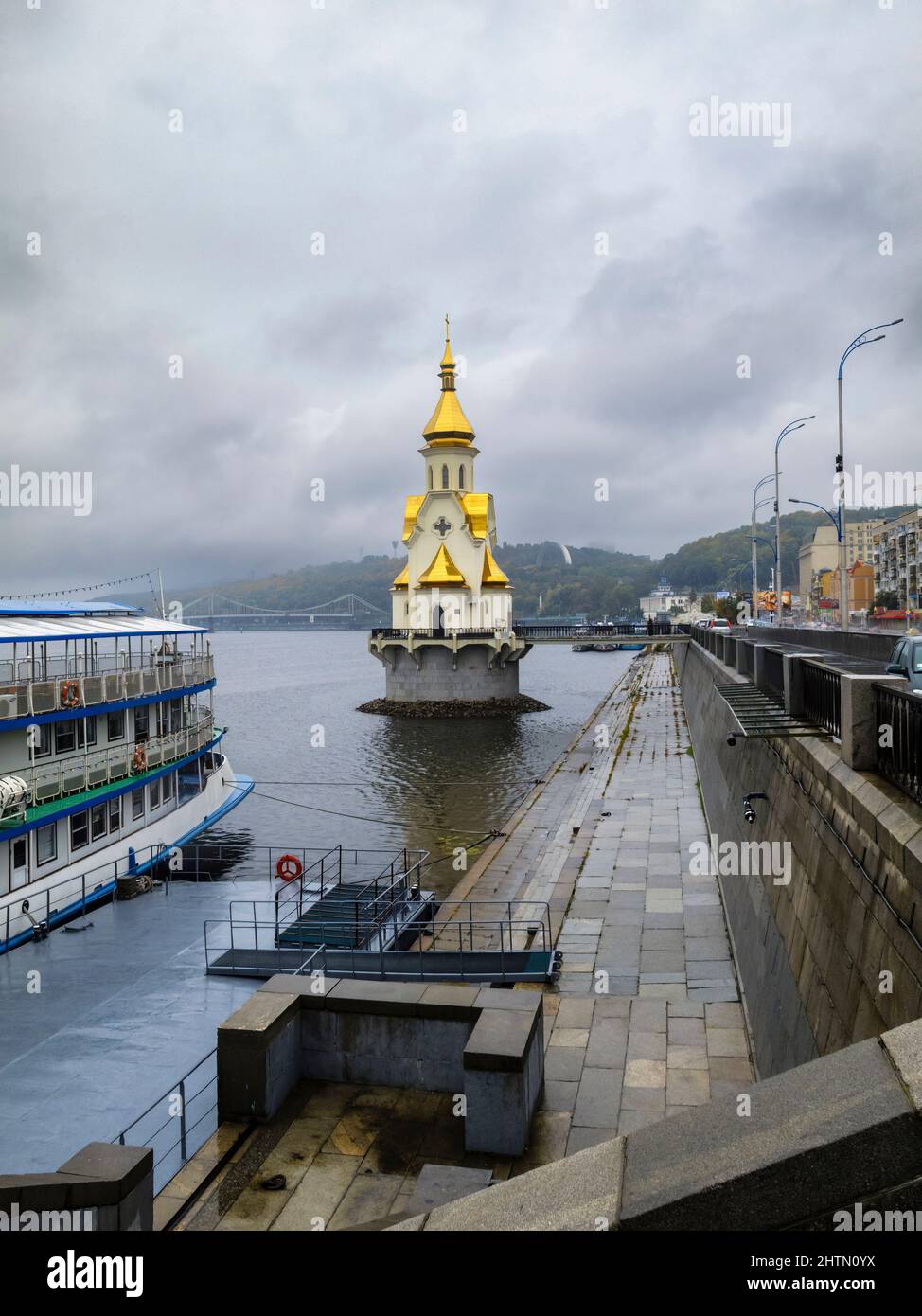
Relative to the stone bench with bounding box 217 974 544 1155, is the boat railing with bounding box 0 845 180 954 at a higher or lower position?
lower

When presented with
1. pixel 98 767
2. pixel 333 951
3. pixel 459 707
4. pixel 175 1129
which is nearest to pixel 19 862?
pixel 98 767

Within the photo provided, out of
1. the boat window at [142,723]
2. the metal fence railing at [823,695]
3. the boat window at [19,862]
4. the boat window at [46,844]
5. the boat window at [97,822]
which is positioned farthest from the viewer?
the boat window at [142,723]

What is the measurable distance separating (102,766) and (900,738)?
73.2ft

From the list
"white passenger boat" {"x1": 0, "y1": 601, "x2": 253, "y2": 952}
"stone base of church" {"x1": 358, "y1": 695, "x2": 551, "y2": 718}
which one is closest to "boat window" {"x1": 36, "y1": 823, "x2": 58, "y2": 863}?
"white passenger boat" {"x1": 0, "y1": 601, "x2": 253, "y2": 952}

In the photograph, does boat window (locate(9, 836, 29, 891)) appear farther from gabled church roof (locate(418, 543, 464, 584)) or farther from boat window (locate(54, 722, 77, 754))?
gabled church roof (locate(418, 543, 464, 584))

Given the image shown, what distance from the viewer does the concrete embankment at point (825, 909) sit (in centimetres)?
588

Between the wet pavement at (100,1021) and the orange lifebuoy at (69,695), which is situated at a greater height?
the orange lifebuoy at (69,695)

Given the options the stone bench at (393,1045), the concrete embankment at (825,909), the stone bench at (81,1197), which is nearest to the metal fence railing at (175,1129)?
the stone bench at (393,1045)

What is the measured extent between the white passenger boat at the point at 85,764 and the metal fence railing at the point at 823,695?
1454 cm

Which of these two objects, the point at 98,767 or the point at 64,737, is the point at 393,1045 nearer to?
the point at 64,737

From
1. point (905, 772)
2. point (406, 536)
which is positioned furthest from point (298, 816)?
point (406, 536)

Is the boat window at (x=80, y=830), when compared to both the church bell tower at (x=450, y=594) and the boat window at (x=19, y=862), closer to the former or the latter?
the boat window at (x=19, y=862)

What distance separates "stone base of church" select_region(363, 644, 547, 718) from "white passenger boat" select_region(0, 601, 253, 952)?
4443 centimetres

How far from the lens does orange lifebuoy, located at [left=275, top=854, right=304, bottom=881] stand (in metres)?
19.3
